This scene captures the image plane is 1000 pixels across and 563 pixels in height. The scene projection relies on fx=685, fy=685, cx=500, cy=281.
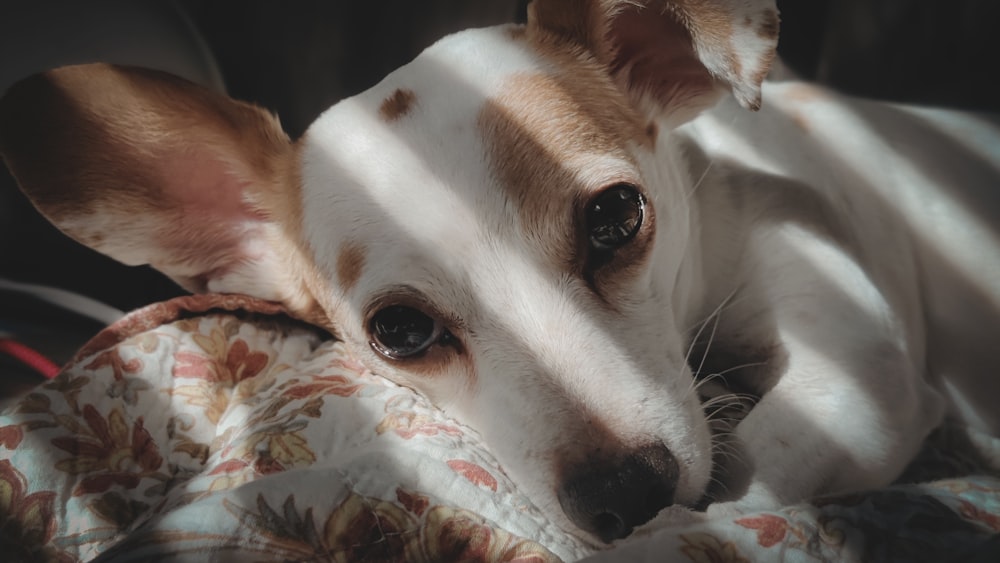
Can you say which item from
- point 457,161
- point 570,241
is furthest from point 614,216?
point 457,161

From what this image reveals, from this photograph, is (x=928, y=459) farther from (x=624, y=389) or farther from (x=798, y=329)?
(x=624, y=389)

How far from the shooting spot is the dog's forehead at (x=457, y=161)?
99 cm

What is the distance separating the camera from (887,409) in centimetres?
109

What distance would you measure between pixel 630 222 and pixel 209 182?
2.70 ft

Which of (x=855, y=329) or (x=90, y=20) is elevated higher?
(x=90, y=20)

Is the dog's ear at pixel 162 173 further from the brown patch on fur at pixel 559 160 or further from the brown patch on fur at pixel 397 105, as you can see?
the brown patch on fur at pixel 559 160

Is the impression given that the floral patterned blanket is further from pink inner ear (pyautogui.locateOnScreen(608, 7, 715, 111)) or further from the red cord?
pink inner ear (pyautogui.locateOnScreen(608, 7, 715, 111))

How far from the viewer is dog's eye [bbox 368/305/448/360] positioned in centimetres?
108

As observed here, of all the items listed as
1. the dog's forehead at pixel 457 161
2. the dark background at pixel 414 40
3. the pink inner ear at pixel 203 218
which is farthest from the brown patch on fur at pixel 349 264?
the dark background at pixel 414 40

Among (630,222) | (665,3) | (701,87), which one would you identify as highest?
(665,3)

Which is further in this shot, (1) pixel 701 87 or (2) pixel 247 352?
(2) pixel 247 352

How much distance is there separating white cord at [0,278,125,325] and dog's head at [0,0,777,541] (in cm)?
36

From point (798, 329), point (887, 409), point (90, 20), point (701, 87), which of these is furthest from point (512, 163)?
point (90, 20)

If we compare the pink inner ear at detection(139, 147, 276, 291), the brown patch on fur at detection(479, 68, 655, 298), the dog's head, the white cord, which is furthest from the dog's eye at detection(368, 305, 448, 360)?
the white cord
